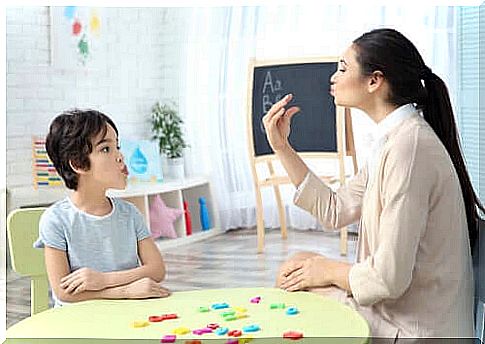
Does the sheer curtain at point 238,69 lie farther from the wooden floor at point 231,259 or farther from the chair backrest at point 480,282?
the chair backrest at point 480,282

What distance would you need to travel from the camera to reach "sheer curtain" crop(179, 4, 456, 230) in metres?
2.27

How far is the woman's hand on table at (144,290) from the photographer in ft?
5.43

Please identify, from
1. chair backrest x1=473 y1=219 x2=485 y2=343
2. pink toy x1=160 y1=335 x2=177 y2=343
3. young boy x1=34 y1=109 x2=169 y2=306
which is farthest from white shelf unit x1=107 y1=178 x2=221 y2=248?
pink toy x1=160 y1=335 x2=177 y2=343

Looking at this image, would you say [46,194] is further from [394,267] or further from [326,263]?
[394,267]

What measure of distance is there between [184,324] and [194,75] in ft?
3.31

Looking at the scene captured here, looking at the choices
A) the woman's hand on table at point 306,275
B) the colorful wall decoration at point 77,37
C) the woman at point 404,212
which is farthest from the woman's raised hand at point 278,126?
the colorful wall decoration at point 77,37

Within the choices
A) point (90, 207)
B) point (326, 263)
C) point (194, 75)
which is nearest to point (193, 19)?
point (194, 75)

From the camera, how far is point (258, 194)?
231 cm

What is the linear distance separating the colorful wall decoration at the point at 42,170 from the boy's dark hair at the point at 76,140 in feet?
1.62

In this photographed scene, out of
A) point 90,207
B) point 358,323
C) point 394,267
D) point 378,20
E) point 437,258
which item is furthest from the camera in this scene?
point 378,20

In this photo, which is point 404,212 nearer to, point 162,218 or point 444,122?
point 444,122

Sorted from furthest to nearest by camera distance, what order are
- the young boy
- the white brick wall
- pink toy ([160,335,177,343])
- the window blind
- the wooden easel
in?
the white brick wall
the wooden easel
the window blind
the young boy
pink toy ([160,335,177,343])

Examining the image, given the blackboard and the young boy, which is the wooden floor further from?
the young boy

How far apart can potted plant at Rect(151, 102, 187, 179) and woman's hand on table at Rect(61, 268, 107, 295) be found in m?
0.67
